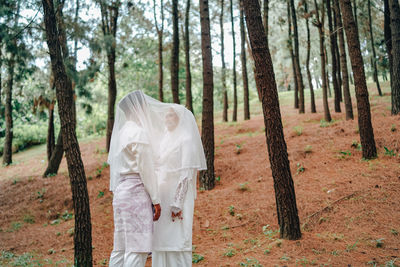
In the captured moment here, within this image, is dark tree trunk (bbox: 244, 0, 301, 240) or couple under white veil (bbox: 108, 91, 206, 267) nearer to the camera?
couple under white veil (bbox: 108, 91, 206, 267)

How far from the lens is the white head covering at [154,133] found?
13.6 ft

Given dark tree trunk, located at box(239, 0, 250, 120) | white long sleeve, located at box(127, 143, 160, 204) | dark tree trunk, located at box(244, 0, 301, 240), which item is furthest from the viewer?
dark tree trunk, located at box(239, 0, 250, 120)

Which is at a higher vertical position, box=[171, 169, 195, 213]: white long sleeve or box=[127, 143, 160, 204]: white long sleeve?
box=[127, 143, 160, 204]: white long sleeve

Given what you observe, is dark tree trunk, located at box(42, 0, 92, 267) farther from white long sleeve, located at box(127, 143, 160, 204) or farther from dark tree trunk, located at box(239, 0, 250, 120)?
dark tree trunk, located at box(239, 0, 250, 120)

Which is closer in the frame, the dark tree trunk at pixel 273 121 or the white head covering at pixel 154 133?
the white head covering at pixel 154 133

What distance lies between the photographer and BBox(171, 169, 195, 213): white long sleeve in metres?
4.27

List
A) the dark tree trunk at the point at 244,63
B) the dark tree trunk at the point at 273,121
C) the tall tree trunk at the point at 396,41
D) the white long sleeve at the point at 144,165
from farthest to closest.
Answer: the dark tree trunk at the point at 244,63, the tall tree trunk at the point at 396,41, the dark tree trunk at the point at 273,121, the white long sleeve at the point at 144,165

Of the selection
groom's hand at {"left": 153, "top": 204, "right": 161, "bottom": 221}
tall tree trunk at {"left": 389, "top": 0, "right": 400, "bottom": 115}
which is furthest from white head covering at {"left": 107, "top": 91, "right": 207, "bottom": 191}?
tall tree trunk at {"left": 389, "top": 0, "right": 400, "bottom": 115}

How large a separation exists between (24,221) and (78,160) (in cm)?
612

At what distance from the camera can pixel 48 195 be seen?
1134 cm

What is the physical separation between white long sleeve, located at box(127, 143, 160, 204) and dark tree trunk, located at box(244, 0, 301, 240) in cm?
251

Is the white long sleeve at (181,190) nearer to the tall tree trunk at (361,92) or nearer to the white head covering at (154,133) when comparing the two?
the white head covering at (154,133)

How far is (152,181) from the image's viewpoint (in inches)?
155

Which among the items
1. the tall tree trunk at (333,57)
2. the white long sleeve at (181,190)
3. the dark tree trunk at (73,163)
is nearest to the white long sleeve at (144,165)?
the white long sleeve at (181,190)
